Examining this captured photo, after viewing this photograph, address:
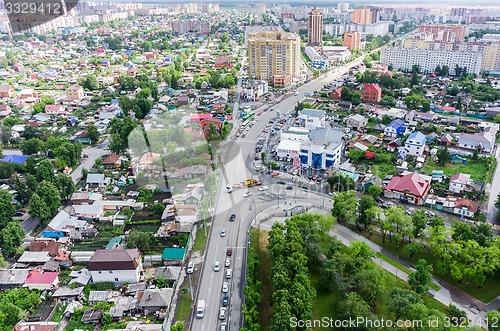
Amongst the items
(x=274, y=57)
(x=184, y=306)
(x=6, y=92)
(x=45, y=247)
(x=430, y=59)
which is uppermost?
(x=274, y=57)

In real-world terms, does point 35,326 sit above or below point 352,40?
below

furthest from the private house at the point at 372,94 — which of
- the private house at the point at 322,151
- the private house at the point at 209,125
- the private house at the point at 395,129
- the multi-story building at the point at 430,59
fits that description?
the multi-story building at the point at 430,59

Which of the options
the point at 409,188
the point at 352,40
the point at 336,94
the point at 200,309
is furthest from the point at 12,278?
the point at 352,40

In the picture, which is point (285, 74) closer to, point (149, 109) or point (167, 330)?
point (149, 109)

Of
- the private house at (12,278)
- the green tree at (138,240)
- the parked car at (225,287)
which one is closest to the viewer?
the parked car at (225,287)

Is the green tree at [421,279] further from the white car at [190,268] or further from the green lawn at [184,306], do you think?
the white car at [190,268]

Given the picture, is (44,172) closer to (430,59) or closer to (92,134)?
(92,134)

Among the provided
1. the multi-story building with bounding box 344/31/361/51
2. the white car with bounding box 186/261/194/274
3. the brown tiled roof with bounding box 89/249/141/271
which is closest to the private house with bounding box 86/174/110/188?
the brown tiled roof with bounding box 89/249/141/271
